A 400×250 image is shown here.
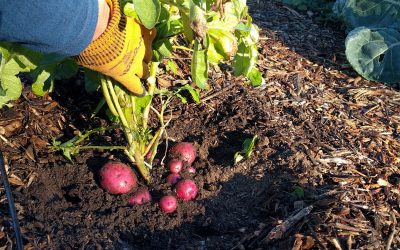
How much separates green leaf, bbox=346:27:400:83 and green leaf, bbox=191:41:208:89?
1.59m

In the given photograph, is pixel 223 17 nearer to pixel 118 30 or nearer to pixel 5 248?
pixel 118 30

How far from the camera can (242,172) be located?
248 cm

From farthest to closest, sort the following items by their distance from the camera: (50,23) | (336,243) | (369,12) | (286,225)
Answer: (369,12), (286,225), (336,243), (50,23)

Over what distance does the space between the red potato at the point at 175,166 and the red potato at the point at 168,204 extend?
0.19 m

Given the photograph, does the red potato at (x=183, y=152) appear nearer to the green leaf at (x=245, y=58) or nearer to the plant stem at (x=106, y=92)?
the plant stem at (x=106, y=92)

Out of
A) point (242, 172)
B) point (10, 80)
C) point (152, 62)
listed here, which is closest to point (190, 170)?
point (242, 172)

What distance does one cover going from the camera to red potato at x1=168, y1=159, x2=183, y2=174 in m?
2.42

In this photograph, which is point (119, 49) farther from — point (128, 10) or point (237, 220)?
point (237, 220)

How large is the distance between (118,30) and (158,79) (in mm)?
977

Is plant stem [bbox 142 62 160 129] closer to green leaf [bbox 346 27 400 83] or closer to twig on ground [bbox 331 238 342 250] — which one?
twig on ground [bbox 331 238 342 250]

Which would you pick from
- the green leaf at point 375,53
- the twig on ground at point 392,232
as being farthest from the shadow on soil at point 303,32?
the twig on ground at point 392,232

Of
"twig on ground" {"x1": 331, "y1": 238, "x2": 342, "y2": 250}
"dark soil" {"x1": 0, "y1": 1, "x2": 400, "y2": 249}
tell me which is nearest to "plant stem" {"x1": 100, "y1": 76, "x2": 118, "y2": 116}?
"dark soil" {"x1": 0, "y1": 1, "x2": 400, "y2": 249}

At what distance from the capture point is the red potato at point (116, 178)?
2.28 m

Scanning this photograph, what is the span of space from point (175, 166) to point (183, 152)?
0.08 m
